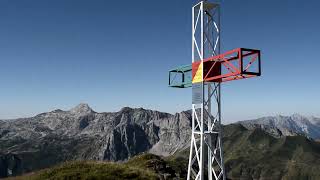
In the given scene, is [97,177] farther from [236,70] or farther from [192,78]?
[236,70]

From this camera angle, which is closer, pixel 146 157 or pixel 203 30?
pixel 203 30

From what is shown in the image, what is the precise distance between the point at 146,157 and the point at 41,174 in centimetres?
2325

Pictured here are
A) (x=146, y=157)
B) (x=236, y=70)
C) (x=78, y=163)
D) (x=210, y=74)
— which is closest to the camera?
(x=236, y=70)

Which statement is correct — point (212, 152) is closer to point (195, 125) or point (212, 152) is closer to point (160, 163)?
point (195, 125)

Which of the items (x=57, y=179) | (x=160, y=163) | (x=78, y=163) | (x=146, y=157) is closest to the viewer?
(x=57, y=179)

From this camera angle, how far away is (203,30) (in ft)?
109

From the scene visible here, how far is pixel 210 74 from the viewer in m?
Result: 32.5

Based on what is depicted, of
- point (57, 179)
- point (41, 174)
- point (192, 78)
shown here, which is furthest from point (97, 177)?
point (192, 78)

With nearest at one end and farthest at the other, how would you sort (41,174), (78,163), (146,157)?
(41,174), (78,163), (146,157)

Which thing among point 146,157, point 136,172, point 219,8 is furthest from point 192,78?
point 146,157

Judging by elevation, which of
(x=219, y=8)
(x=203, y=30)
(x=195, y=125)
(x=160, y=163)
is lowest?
(x=160, y=163)

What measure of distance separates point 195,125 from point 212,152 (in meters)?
3.71

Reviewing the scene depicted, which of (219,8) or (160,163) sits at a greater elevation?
(219,8)

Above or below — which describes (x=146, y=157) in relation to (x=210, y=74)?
below
